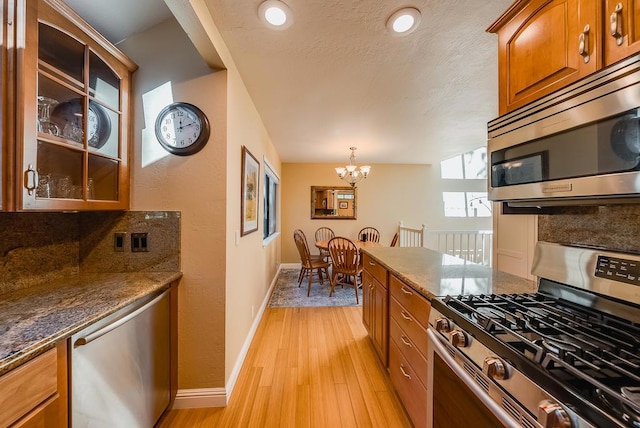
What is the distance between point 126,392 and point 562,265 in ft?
6.84

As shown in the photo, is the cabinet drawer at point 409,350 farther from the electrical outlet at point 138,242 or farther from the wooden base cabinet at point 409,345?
the electrical outlet at point 138,242

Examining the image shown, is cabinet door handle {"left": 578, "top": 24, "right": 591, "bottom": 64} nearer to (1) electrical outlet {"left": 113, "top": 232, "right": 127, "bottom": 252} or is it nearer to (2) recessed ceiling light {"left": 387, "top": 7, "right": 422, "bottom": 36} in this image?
(2) recessed ceiling light {"left": 387, "top": 7, "right": 422, "bottom": 36}

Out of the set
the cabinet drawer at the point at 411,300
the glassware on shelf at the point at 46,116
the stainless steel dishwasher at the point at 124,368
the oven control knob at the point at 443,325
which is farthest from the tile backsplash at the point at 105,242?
the oven control knob at the point at 443,325

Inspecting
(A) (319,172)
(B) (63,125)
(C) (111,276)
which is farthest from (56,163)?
(A) (319,172)

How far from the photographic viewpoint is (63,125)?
1.27 meters

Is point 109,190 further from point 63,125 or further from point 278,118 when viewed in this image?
point 278,118

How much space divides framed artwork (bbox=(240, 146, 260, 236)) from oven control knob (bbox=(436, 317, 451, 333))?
5.23 ft

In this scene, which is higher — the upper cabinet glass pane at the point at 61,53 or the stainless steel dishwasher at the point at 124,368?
the upper cabinet glass pane at the point at 61,53

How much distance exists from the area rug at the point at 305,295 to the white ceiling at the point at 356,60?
2.44 metres

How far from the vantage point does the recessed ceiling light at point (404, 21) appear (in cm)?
141

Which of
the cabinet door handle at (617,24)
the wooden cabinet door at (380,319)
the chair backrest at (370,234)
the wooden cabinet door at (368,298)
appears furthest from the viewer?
Result: the chair backrest at (370,234)

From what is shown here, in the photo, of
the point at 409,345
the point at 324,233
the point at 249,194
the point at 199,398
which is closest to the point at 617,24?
the point at 409,345

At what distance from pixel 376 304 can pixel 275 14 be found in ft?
7.15

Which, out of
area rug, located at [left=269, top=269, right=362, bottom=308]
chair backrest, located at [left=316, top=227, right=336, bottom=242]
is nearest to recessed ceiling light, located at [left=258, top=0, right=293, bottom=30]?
area rug, located at [left=269, top=269, right=362, bottom=308]
